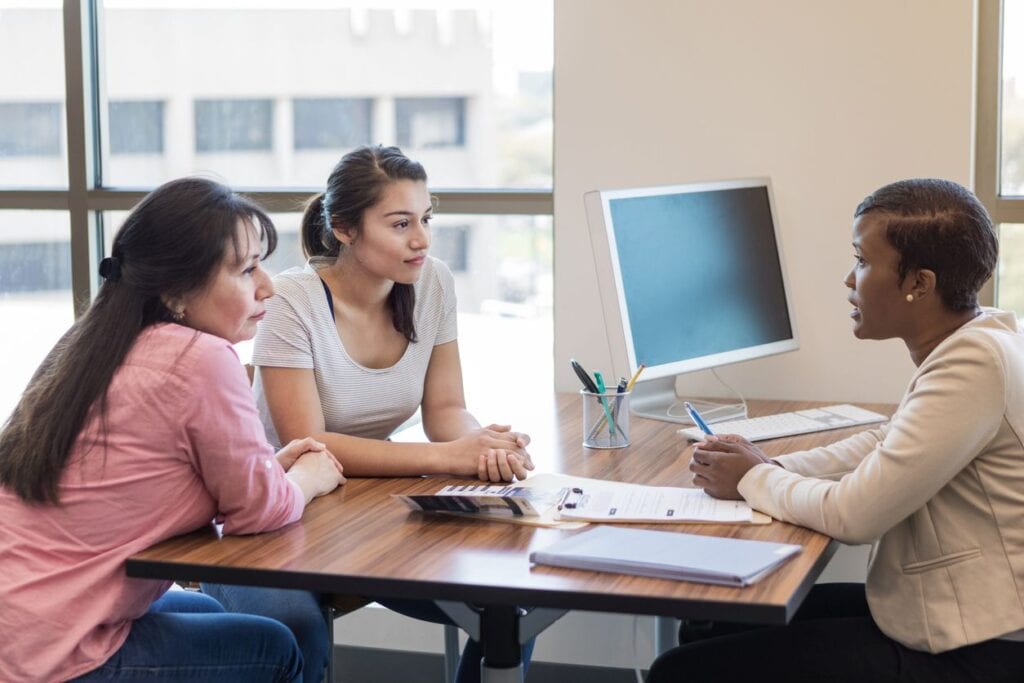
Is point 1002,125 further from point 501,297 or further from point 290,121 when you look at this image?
point 290,121

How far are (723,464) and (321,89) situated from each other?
178 centimetres

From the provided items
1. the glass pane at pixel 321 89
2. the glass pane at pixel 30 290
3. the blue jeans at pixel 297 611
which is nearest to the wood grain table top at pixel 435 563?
the blue jeans at pixel 297 611

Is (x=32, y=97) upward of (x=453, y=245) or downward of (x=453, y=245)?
upward

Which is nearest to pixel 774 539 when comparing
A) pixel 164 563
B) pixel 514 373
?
pixel 164 563

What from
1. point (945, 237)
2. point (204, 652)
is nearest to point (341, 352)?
point (204, 652)

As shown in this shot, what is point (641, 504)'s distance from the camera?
1.81 meters

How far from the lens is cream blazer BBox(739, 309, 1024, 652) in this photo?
1631mm

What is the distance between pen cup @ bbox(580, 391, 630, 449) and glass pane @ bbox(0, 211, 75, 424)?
1797 millimetres

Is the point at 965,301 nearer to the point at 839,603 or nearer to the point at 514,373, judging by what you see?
the point at 839,603

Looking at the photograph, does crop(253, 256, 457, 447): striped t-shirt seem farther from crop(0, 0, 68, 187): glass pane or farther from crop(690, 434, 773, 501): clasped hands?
crop(0, 0, 68, 187): glass pane

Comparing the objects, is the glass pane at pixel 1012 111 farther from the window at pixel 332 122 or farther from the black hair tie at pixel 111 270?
the black hair tie at pixel 111 270

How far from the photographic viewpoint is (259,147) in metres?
3.31

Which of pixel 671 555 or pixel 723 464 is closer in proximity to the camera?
pixel 671 555

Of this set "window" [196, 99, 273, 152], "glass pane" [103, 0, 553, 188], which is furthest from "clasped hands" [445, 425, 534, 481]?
"window" [196, 99, 273, 152]
